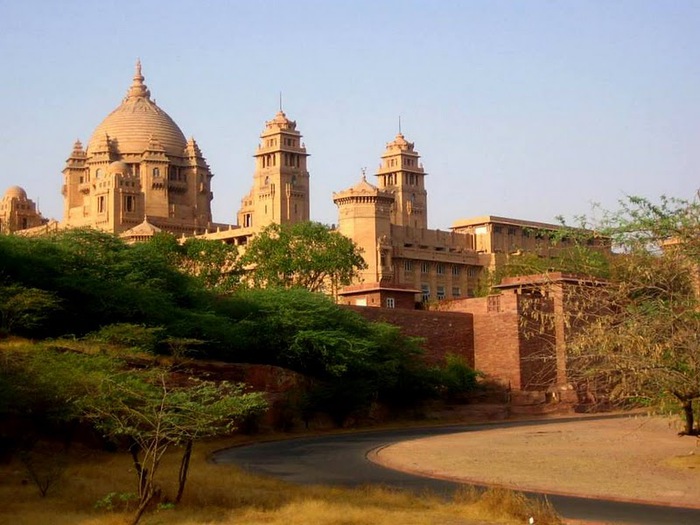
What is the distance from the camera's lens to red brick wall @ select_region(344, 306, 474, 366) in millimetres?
56906

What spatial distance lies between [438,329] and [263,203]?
50.8 meters

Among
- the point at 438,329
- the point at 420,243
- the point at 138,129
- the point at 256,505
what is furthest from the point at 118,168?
the point at 256,505

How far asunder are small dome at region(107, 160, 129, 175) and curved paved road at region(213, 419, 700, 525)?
70618mm

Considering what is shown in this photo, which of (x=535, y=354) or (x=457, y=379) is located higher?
(x=535, y=354)

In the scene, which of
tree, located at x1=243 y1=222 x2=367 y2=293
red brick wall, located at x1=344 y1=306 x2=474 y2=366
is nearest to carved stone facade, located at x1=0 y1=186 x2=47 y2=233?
tree, located at x1=243 y1=222 x2=367 y2=293

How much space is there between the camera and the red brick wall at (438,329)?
56906 millimetres

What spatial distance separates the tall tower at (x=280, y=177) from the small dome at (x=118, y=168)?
11.3 m

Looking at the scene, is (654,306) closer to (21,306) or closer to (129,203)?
(21,306)

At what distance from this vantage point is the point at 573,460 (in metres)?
30.8

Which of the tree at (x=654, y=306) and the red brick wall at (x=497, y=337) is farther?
the red brick wall at (x=497, y=337)

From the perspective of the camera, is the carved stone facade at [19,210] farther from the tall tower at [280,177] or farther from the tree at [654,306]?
the tree at [654,306]

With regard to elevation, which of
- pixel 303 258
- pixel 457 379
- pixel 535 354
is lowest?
pixel 457 379

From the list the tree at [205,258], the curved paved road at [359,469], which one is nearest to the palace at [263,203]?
the tree at [205,258]

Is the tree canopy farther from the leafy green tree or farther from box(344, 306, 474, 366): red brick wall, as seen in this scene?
box(344, 306, 474, 366): red brick wall
